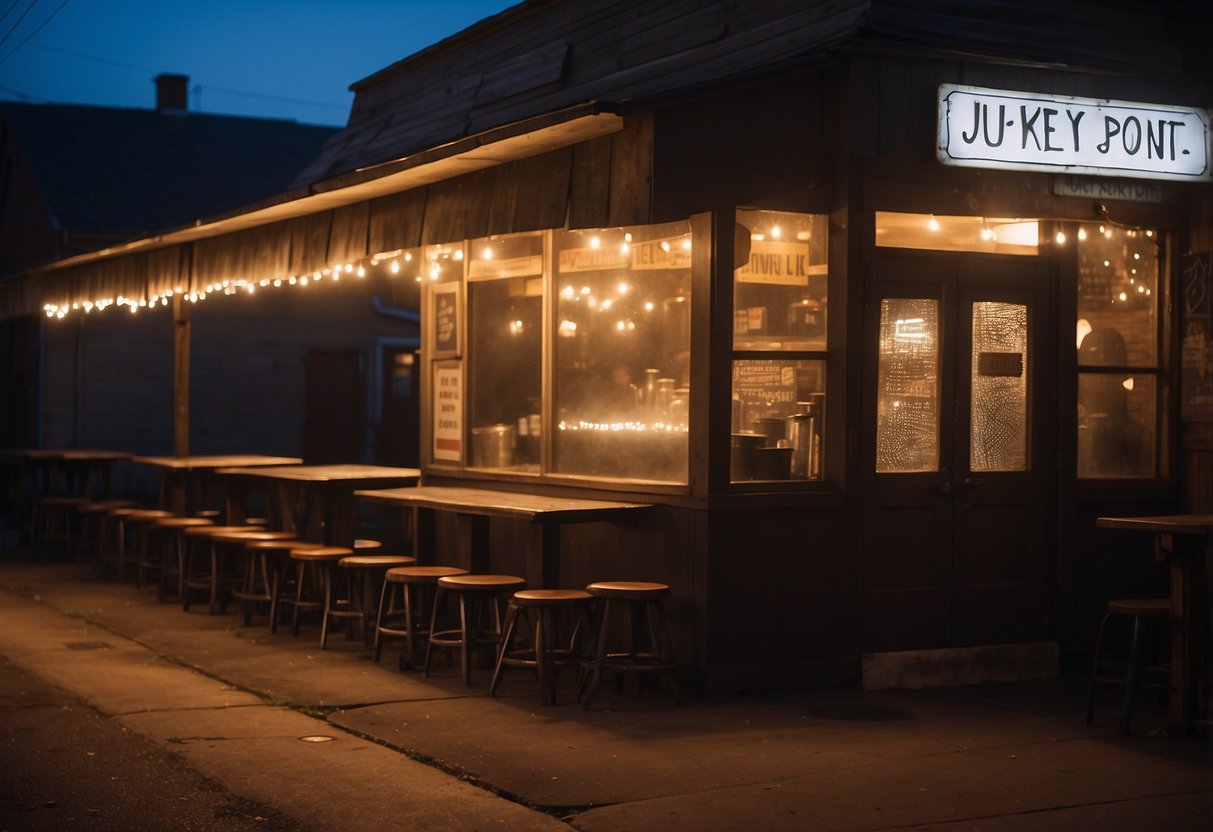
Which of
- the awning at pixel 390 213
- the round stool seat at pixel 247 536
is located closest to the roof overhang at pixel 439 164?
the awning at pixel 390 213

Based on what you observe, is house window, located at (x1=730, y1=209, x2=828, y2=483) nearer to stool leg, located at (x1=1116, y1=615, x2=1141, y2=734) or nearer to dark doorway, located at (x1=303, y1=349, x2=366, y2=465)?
stool leg, located at (x1=1116, y1=615, x2=1141, y2=734)

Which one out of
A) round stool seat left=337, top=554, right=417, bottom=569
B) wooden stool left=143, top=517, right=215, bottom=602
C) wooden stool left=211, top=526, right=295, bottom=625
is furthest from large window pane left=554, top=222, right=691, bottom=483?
wooden stool left=143, top=517, right=215, bottom=602

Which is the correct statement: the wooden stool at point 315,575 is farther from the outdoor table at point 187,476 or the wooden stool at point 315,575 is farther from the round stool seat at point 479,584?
the outdoor table at point 187,476

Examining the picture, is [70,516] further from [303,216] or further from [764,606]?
[764,606]

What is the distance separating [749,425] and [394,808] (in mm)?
3754

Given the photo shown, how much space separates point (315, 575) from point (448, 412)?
179cm

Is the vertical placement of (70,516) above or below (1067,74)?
below

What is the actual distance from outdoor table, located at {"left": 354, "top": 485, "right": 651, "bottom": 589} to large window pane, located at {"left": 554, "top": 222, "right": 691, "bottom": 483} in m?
0.36

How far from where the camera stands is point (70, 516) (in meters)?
17.2

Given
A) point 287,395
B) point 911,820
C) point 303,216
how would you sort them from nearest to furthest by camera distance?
point 911,820 < point 303,216 < point 287,395

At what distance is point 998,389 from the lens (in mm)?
9797

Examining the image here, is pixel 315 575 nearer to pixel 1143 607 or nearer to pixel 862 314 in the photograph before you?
pixel 862 314

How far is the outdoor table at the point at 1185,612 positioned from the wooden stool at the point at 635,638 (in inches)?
103

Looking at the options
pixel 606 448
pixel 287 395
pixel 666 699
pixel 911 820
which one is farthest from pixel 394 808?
pixel 287 395
